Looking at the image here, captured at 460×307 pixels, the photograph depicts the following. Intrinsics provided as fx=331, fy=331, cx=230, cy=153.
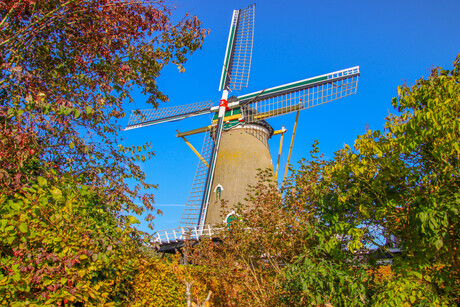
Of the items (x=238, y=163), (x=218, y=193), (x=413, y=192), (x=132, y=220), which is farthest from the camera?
(x=238, y=163)

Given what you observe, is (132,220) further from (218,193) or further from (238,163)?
(238,163)

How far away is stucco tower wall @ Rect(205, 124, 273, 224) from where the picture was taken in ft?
51.1

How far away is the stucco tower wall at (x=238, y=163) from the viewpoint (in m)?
15.6

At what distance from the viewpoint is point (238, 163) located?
1623cm

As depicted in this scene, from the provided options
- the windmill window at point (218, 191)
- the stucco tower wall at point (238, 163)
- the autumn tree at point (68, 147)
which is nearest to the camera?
the autumn tree at point (68, 147)

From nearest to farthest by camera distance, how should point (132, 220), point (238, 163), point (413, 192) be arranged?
point (132, 220) < point (413, 192) < point (238, 163)

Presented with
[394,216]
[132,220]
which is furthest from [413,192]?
[132,220]

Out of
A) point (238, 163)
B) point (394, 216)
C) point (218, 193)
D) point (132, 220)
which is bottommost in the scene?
point (132, 220)

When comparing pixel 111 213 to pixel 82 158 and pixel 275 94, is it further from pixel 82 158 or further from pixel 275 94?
pixel 275 94

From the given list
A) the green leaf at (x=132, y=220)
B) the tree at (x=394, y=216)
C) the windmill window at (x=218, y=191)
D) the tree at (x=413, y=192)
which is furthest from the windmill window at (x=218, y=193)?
the green leaf at (x=132, y=220)

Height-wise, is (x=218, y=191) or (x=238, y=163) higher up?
(x=238, y=163)

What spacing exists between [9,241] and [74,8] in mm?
2708

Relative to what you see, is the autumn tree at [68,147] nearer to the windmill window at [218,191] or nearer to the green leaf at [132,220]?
the green leaf at [132,220]

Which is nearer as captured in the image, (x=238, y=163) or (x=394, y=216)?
(x=394, y=216)
